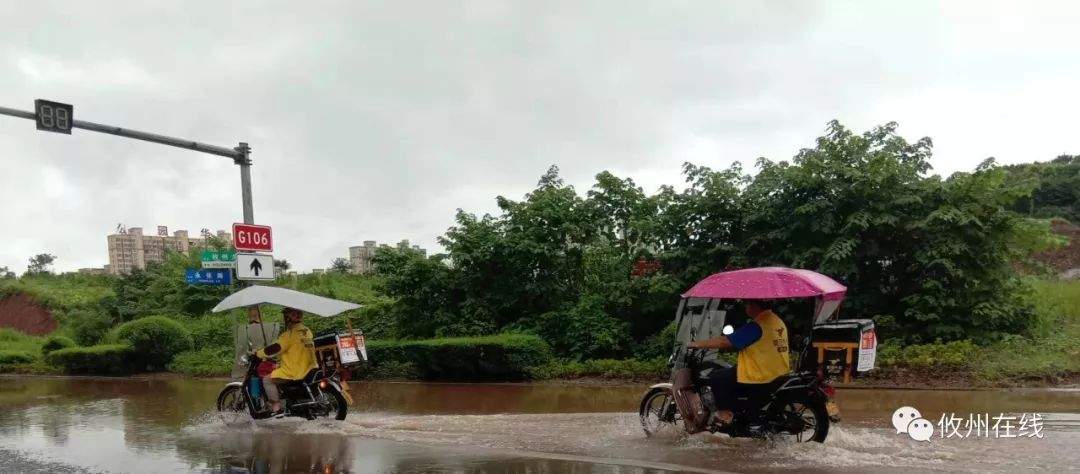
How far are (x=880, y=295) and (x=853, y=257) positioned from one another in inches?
38.4

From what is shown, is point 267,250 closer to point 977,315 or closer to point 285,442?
point 285,442

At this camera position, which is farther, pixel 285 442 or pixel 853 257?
pixel 853 257

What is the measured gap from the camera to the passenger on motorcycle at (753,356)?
7.71 meters

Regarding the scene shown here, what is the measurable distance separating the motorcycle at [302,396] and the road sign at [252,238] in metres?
3.31

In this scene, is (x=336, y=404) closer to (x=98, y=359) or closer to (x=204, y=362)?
(x=204, y=362)

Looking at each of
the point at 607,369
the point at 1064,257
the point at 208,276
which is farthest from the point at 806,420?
the point at 1064,257

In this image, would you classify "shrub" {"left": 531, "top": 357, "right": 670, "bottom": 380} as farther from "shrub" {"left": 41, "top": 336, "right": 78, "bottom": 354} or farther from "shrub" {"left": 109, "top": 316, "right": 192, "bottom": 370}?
"shrub" {"left": 41, "top": 336, "right": 78, "bottom": 354}

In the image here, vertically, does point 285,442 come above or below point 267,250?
below

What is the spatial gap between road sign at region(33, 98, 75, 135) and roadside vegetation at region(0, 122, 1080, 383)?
286 inches

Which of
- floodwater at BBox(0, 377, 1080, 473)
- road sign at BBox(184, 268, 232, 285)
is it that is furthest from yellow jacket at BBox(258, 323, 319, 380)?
road sign at BBox(184, 268, 232, 285)

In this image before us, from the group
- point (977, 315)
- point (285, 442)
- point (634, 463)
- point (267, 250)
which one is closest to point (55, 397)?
point (267, 250)

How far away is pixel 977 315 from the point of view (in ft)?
42.6

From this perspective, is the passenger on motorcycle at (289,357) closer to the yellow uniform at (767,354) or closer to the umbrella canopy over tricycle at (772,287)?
the umbrella canopy over tricycle at (772,287)

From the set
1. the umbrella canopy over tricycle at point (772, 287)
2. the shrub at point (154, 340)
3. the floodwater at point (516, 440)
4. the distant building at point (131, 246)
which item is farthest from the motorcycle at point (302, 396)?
the distant building at point (131, 246)
